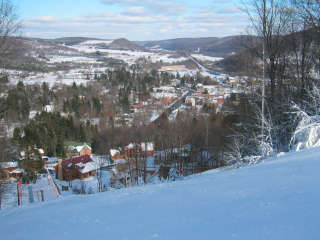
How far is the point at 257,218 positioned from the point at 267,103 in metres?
7.04

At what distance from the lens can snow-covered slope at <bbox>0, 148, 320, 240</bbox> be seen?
2.43 meters

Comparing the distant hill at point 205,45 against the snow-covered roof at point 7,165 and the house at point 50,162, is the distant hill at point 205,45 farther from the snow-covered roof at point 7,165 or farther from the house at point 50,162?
the snow-covered roof at point 7,165

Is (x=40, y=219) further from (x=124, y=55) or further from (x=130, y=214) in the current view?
(x=124, y=55)

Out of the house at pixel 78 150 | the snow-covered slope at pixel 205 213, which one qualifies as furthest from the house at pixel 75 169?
the snow-covered slope at pixel 205 213

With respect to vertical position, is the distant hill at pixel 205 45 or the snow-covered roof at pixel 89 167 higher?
the distant hill at pixel 205 45

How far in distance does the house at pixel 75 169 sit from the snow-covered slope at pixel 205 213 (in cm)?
1724

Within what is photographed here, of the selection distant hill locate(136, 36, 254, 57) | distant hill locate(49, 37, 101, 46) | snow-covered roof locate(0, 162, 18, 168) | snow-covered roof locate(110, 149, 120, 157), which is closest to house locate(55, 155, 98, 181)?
snow-covered roof locate(110, 149, 120, 157)

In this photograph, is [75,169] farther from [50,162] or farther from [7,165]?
[7,165]

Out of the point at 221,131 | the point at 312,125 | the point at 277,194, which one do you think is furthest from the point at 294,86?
the point at 221,131

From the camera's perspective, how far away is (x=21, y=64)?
10.6 meters

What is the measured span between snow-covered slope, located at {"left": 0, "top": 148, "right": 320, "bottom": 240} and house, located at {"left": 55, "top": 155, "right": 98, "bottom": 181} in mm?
17237

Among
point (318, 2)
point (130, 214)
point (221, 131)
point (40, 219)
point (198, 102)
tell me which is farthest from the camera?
point (198, 102)

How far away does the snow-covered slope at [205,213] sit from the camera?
2.43 m

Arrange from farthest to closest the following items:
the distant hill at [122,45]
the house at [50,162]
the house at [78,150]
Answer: the distant hill at [122,45] → the house at [78,150] → the house at [50,162]
